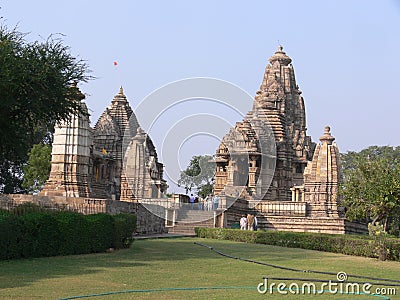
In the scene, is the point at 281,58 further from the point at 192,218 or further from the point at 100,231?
the point at 100,231

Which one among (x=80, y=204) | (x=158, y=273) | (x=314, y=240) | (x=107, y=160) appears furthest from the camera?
(x=107, y=160)

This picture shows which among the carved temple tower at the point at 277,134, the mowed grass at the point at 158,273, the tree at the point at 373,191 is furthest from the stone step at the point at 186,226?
the mowed grass at the point at 158,273

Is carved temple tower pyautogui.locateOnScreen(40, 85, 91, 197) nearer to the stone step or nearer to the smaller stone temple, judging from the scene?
the smaller stone temple

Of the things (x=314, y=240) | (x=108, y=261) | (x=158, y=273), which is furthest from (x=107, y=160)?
(x=158, y=273)

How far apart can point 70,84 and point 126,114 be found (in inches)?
1714

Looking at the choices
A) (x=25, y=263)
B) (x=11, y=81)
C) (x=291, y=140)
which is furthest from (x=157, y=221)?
(x=291, y=140)

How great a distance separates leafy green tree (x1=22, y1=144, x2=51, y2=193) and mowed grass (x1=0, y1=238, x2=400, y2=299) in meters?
30.4

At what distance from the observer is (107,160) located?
58906 millimetres

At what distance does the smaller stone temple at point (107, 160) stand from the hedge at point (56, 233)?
719 cm

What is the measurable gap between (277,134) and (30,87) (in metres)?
38.3

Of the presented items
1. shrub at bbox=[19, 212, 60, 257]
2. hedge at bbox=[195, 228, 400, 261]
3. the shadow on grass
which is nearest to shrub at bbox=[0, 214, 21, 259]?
shrub at bbox=[19, 212, 60, 257]

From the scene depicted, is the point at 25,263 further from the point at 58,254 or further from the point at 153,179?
the point at 153,179

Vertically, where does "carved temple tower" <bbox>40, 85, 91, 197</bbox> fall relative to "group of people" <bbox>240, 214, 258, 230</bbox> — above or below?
above

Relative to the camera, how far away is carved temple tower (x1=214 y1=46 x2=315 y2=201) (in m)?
53.5
